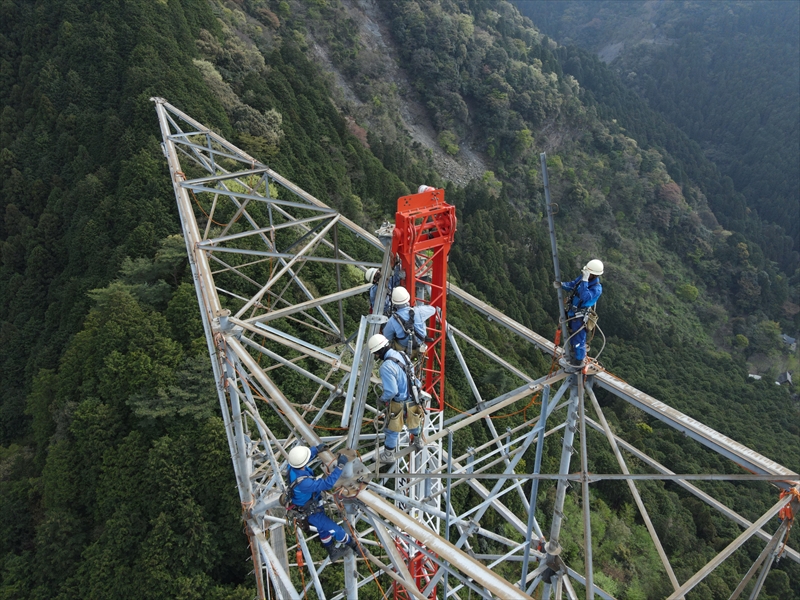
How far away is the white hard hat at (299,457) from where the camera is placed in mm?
9312

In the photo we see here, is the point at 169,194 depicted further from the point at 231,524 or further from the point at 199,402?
the point at 231,524

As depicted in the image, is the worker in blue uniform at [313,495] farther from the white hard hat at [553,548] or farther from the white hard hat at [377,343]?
the white hard hat at [553,548]

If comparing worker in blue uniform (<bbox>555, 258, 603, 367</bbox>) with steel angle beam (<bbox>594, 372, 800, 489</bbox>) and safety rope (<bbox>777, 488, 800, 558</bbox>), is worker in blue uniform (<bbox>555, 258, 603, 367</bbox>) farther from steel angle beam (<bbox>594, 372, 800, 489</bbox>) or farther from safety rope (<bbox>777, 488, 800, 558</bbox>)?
safety rope (<bbox>777, 488, 800, 558</bbox>)

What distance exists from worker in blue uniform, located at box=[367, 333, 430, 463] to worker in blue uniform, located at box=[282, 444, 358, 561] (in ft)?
6.06

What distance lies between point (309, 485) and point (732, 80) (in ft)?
562

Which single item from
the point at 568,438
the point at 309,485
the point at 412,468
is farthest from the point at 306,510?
the point at 568,438

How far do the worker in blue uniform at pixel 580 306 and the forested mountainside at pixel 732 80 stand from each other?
5105 inches

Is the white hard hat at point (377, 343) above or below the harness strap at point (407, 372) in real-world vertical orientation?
above

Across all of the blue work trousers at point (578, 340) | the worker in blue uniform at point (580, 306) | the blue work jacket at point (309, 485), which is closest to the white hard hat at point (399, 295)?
the worker in blue uniform at point (580, 306)

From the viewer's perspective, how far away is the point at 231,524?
17.8 metres

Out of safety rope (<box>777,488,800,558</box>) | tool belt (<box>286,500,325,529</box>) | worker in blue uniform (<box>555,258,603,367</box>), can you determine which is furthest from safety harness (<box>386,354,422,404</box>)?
safety rope (<box>777,488,800,558</box>)

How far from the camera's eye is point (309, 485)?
918 centimetres

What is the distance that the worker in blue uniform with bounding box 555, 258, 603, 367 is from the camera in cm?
1114

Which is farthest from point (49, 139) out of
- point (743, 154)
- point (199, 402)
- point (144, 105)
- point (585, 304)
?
point (743, 154)
